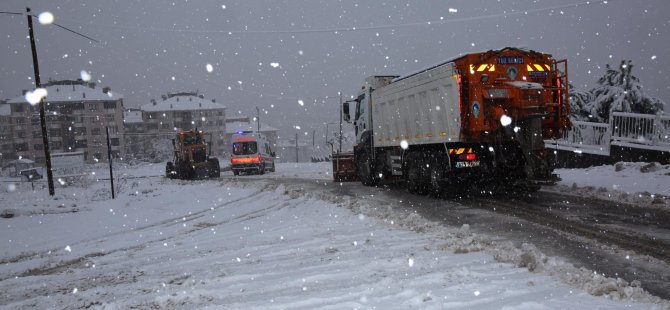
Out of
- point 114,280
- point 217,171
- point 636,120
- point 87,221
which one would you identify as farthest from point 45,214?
point 636,120

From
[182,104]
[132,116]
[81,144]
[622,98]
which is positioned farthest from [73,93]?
[622,98]

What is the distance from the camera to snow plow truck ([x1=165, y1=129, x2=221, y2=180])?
27314mm

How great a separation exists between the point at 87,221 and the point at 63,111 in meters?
81.8

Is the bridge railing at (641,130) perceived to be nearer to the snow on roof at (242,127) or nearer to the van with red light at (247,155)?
the van with red light at (247,155)

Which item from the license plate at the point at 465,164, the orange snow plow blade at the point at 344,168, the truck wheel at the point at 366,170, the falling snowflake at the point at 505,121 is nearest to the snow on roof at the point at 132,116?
the orange snow plow blade at the point at 344,168

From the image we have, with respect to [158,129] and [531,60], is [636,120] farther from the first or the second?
[158,129]

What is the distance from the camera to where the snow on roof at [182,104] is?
90938 millimetres

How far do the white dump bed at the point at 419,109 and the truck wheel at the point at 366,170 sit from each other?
0.93 meters

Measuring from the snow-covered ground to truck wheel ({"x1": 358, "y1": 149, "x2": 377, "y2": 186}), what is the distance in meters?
5.59

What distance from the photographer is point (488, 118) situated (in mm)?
10148

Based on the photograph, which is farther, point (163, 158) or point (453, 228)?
point (163, 158)

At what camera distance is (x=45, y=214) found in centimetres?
1268

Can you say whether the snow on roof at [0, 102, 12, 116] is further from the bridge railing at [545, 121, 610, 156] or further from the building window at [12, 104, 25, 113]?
the bridge railing at [545, 121, 610, 156]

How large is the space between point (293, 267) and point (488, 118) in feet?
21.5
